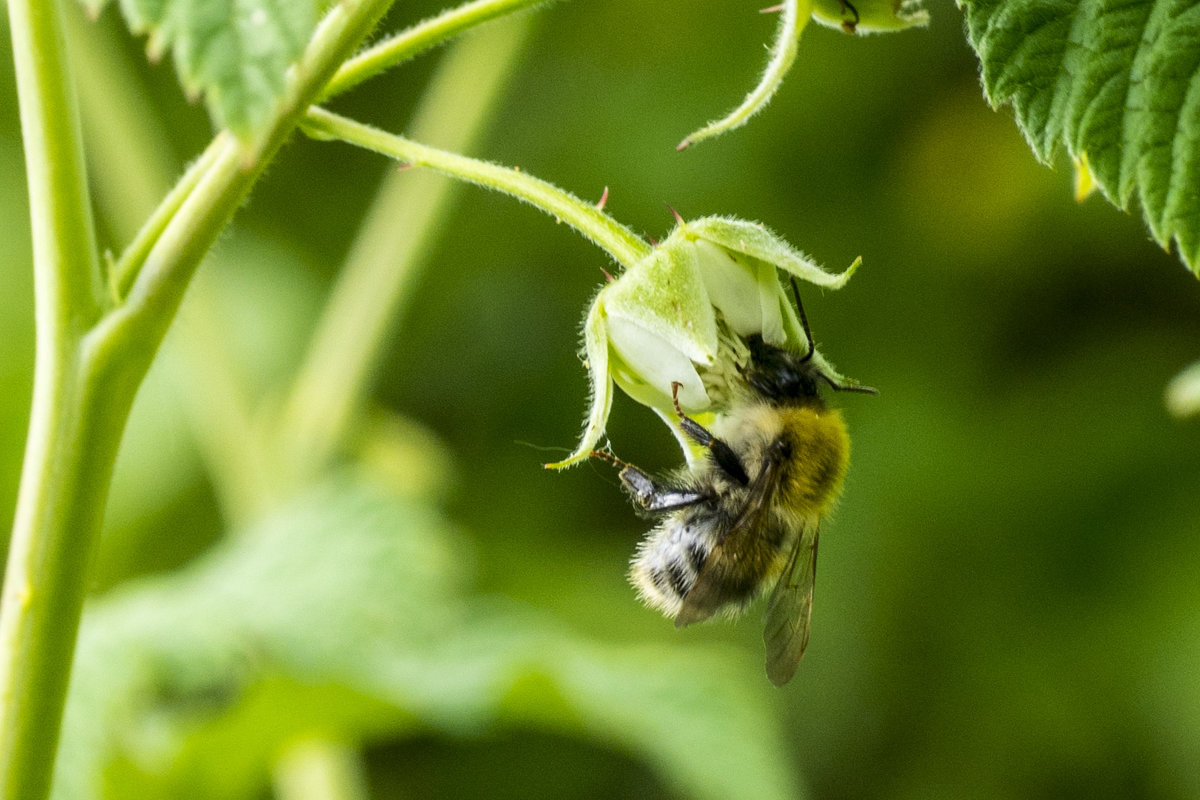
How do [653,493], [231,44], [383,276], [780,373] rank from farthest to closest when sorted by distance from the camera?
[383,276] → [653,493] → [780,373] → [231,44]

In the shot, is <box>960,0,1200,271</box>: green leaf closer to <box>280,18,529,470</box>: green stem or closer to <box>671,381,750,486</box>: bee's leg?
<box>671,381,750,486</box>: bee's leg

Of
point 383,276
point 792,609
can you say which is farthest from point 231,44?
point 383,276

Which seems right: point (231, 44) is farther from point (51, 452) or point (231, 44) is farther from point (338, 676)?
point (338, 676)

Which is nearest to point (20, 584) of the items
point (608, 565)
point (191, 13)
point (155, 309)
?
point (155, 309)

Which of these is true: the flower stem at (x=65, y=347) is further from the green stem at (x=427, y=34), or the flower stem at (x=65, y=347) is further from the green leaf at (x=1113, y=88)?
the green leaf at (x=1113, y=88)

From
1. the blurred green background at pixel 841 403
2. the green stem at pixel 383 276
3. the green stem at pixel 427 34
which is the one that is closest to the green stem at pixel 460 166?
the green stem at pixel 427 34

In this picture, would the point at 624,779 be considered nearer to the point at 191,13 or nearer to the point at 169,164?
the point at 169,164
